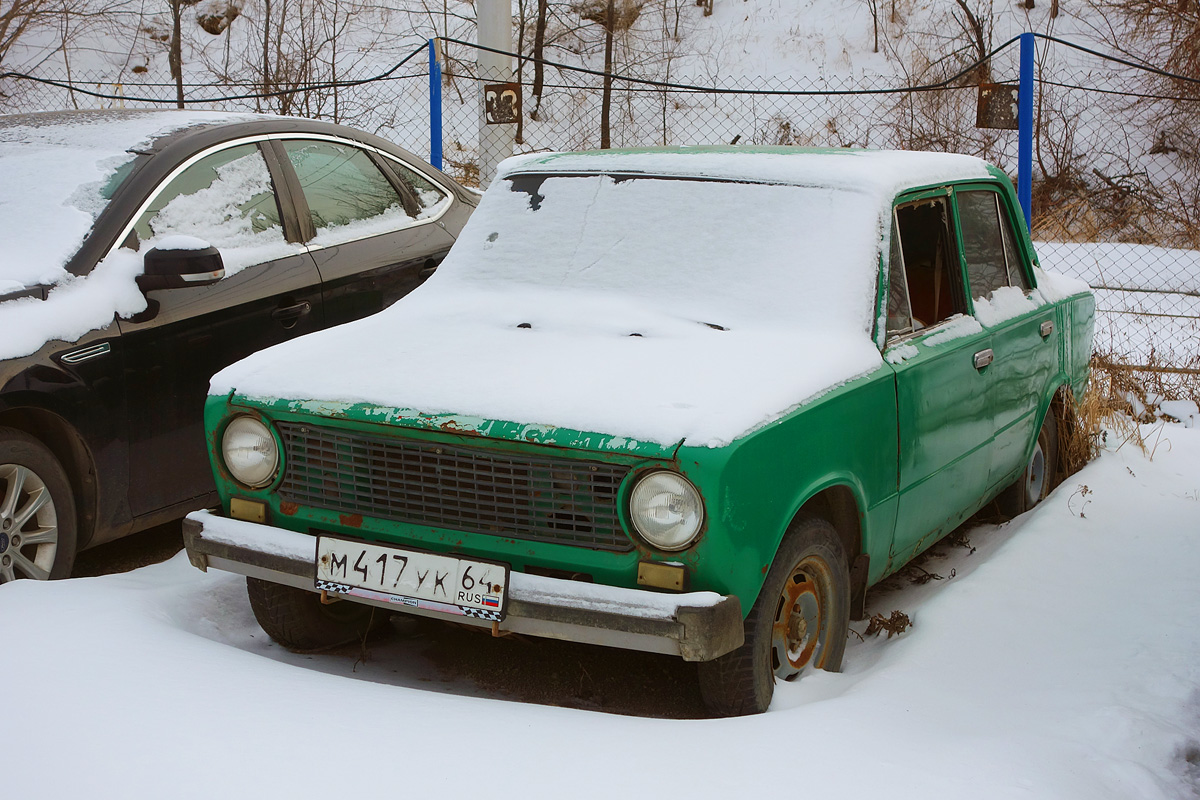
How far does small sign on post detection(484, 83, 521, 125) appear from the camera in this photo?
8609 millimetres

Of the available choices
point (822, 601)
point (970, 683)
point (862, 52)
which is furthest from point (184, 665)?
point (862, 52)

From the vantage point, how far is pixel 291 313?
4.78 metres

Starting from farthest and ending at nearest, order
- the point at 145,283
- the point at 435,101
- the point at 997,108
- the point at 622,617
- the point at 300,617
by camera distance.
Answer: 1. the point at 435,101
2. the point at 997,108
3. the point at 145,283
4. the point at 300,617
5. the point at 622,617

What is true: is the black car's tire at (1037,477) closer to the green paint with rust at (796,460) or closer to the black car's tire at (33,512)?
the green paint with rust at (796,460)

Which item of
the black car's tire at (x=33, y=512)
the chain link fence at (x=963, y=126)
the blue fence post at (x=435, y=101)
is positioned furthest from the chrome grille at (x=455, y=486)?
the chain link fence at (x=963, y=126)

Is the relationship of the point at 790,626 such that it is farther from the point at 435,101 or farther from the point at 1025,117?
the point at 435,101

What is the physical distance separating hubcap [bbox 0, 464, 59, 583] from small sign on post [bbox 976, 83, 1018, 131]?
20.9 feet

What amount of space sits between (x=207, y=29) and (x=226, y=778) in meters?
23.2

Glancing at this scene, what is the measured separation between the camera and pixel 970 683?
332cm

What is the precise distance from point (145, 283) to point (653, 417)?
2308 mm

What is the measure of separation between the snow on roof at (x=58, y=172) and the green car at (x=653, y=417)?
1.17 metres

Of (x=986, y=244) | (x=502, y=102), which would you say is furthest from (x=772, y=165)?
(x=502, y=102)

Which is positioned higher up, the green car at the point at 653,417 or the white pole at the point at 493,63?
the white pole at the point at 493,63

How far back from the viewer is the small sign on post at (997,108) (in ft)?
25.8
